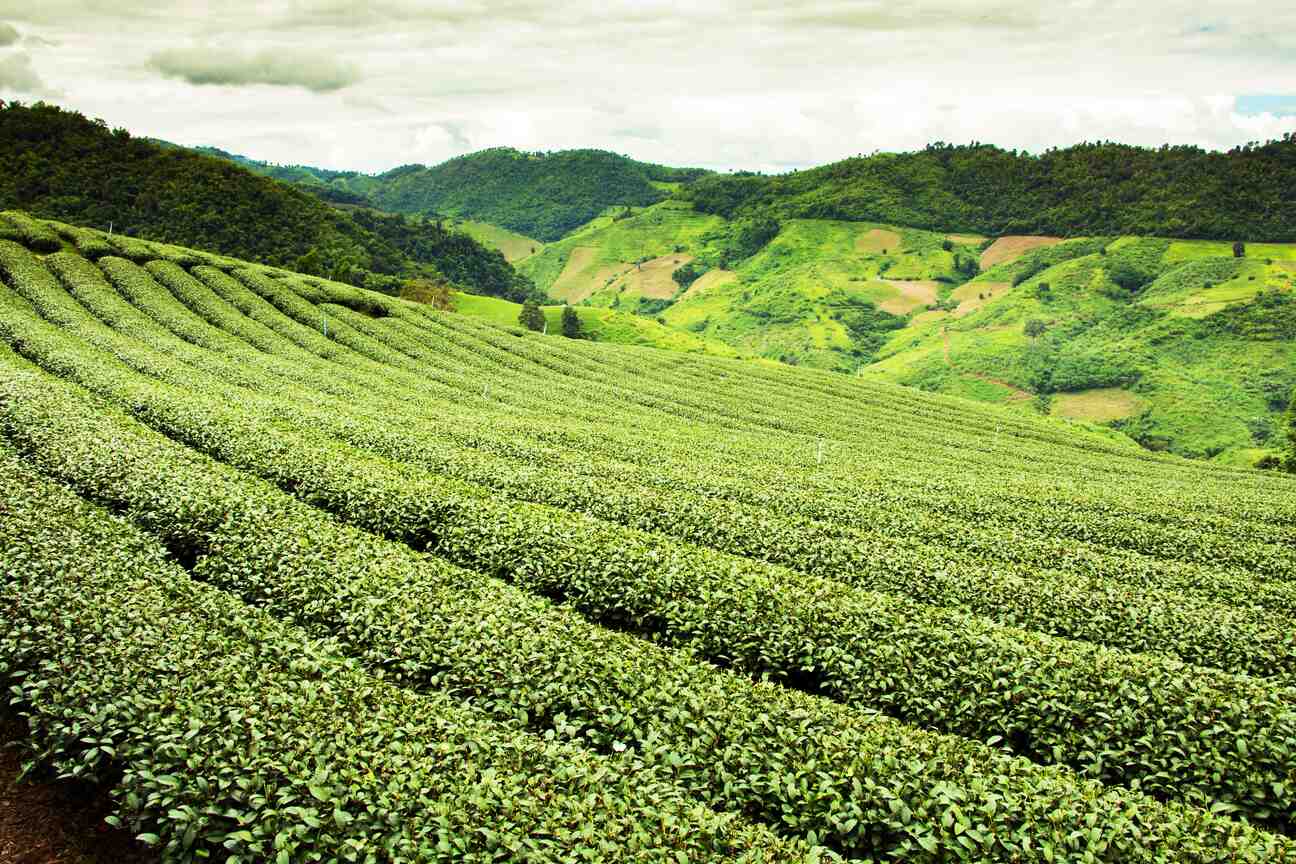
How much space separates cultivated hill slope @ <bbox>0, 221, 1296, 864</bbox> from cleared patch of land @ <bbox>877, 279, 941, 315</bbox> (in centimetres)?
16420

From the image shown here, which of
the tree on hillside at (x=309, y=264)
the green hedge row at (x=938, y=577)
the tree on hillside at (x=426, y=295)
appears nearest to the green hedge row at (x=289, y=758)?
the green hedge row at (x=938, y=577)

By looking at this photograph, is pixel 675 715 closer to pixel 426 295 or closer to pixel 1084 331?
pixel 426 295

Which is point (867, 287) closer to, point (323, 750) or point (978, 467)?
point (978, 467)

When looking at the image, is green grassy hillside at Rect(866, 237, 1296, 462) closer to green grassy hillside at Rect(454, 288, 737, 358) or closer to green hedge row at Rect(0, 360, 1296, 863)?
green grassy hillside at Rect(454, 288, 737, 358)

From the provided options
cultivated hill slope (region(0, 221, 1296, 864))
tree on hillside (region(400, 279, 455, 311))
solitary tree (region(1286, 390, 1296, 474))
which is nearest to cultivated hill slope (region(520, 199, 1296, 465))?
solitary tree (region(1286, 390, 1296, 474))

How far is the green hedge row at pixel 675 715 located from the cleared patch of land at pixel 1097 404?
5230 inches

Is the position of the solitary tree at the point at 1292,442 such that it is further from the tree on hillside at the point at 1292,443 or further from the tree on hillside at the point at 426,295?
the tree on hillside at the point at 426,295

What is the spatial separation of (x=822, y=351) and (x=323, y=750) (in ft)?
548

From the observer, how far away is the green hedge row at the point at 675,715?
800 centimetres

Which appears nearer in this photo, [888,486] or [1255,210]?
[888,486]

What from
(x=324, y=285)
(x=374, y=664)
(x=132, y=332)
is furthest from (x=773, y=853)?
(x=324, y=285)

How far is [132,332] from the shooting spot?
50.9m

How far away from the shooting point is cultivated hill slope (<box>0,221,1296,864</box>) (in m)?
7.80

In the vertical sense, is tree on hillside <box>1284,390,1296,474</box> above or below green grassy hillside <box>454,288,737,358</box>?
below
